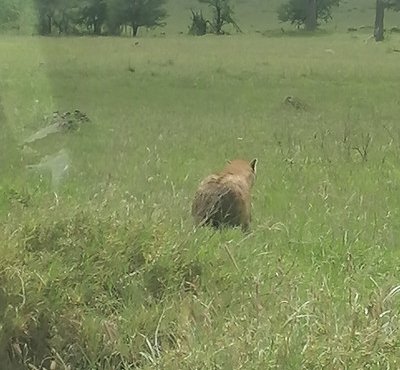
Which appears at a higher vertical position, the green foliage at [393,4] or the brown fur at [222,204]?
the brown fur at [222,204]

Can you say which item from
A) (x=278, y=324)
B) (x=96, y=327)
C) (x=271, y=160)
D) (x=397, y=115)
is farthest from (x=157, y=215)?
(x=397, y=115)

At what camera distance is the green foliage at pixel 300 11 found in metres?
49.8

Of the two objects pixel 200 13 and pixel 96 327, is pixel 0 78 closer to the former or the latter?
pixel 96 327

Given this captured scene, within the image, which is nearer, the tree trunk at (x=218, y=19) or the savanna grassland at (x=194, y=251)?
the savanna grassland at (x=194, y=251)

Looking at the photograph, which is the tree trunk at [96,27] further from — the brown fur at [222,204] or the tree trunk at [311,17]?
the brown fur at [222,204]

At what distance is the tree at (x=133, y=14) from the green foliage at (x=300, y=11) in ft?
29.0

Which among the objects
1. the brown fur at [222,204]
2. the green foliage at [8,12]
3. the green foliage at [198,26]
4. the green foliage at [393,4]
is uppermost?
the brown fur at [222,204]

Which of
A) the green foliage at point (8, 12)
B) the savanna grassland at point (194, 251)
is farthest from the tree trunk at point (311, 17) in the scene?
the savanna grassland at point (194, 251)

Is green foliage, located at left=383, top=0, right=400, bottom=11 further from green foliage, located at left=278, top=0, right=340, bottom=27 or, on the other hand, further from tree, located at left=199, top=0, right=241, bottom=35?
tree, located at left=199, top=0, right=241, bottom=35

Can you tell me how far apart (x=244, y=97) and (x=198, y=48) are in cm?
1251

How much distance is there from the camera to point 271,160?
29.5 ft

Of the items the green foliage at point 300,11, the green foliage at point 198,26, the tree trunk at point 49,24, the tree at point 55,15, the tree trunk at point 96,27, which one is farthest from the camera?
the green foliage at point 300,11

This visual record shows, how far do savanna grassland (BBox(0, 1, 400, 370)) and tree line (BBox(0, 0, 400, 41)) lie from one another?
2136 cm

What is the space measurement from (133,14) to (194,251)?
128ft
